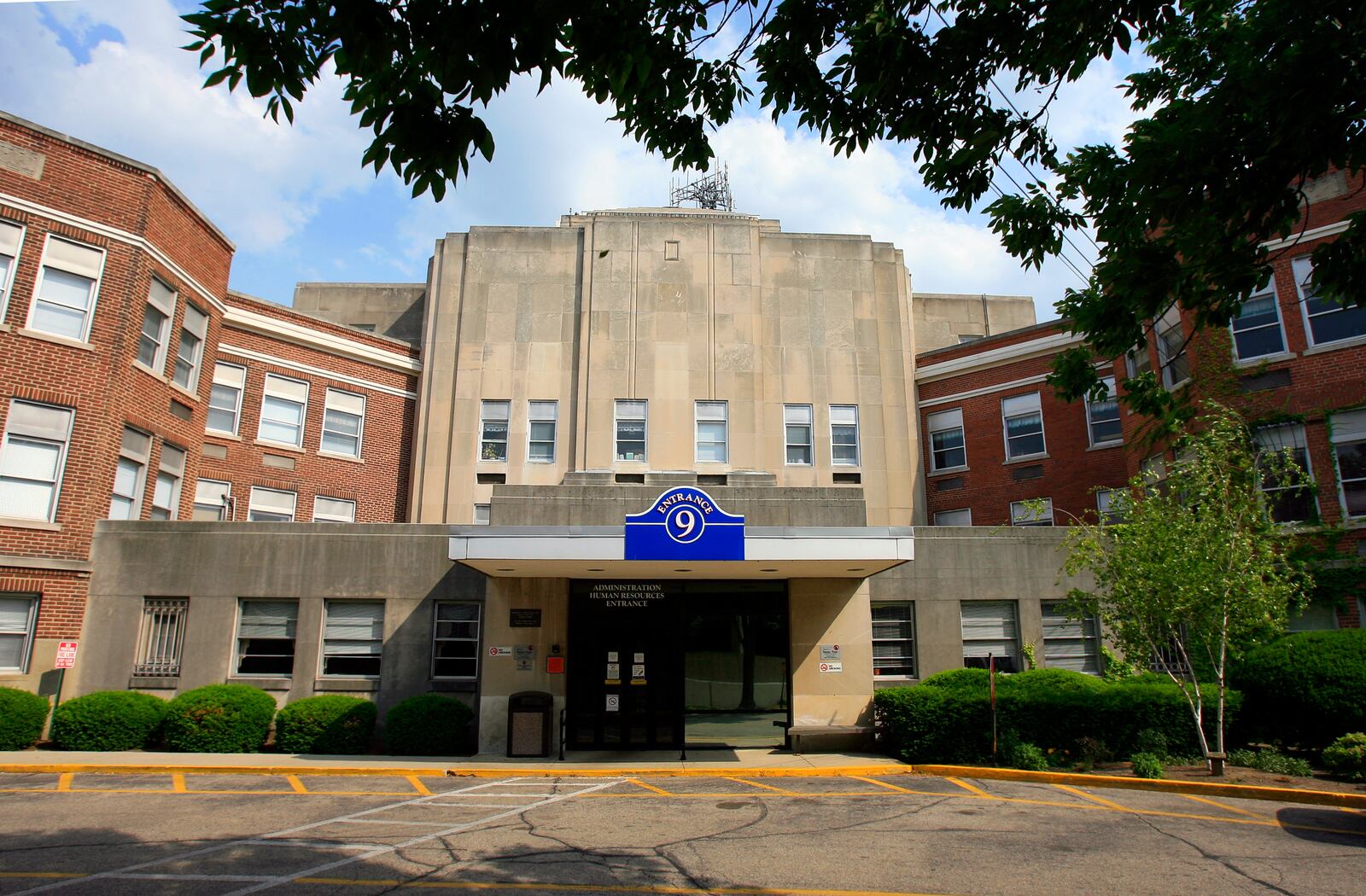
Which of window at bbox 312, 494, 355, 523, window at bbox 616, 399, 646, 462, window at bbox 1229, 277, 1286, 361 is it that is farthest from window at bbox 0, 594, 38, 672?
window at bbox 1229, 277, 1286, 361

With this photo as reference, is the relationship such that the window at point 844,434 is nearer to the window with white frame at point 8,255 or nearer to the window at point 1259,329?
the window at point 1259,329

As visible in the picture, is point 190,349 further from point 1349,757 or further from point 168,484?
point 1349,757

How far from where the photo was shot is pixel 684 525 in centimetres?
1546

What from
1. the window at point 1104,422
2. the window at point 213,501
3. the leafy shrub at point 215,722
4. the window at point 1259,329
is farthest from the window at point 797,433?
the leafy shrub at point 215,722

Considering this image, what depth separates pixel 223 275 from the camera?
79.6 ft

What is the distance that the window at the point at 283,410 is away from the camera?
26.0 meters

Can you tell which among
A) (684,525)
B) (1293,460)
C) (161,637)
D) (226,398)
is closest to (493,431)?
(226,398)

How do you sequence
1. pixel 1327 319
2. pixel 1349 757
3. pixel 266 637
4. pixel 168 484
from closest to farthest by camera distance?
pixel 1349 757 → pixel 266 637 → pixel 1327 319 → pixel 168 484

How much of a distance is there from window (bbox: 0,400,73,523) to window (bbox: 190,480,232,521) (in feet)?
18.2

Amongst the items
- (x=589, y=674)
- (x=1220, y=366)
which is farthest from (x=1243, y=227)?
(x=1220, y=366)

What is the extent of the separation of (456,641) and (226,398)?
11342 mm

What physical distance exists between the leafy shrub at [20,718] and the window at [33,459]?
3.70 metres

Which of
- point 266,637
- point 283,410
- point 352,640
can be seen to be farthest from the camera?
point 283,410

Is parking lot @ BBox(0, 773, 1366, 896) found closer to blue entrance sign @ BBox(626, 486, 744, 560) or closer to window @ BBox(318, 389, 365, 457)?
blue entrance sign @ BBox(626, 486, 744, 560)
